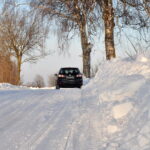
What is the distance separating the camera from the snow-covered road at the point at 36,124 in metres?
5.21

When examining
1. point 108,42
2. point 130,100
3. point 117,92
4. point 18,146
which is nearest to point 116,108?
point 130,100

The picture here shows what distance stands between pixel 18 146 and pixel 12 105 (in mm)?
4427

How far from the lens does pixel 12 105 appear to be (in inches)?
369

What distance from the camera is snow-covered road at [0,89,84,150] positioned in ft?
17.1

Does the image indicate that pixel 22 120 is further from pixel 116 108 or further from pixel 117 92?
pixel 117 92

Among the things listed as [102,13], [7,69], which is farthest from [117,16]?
[7,69]

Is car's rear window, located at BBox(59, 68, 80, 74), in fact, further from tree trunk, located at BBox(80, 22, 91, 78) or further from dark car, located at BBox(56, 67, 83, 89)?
tree trunk, located at BBox(80, 22, 91, 78)

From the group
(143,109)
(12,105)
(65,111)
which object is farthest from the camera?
(12,105)

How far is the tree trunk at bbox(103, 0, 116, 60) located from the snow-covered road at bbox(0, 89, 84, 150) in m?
7.23

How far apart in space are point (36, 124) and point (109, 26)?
10540 mm

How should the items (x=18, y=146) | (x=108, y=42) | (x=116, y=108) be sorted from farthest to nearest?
(x=108, y=42), (x=116, y=108), (x=18, y=146)

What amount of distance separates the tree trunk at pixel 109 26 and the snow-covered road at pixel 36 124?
7.23m

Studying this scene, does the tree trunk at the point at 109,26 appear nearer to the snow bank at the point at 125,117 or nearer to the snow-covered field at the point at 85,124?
the snow bank at the point at 125,117

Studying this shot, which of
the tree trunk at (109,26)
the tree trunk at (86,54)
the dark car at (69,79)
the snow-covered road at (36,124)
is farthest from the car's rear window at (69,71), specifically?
the snow-covered road at (36,124)
